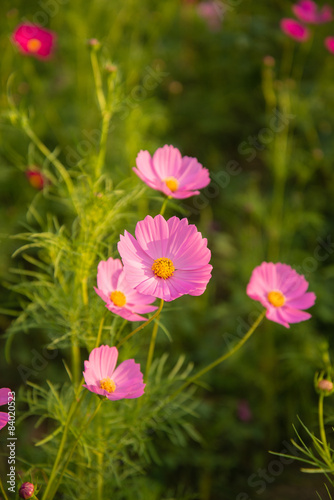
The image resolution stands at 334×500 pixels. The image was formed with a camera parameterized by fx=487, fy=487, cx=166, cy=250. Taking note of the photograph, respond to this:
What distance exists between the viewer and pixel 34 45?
190 cm

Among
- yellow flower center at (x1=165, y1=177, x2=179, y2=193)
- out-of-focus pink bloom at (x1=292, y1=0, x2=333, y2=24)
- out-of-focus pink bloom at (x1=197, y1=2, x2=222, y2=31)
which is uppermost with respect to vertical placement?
out-of-focus pink bloom at (x1=292, y1=0, x2=333, y2=24)

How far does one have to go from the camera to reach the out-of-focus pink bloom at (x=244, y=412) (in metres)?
1.63

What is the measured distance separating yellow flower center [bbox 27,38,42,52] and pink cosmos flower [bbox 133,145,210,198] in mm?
1187

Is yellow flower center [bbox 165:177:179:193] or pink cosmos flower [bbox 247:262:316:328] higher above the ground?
yellow flower center [bbox 165:177:179:193]

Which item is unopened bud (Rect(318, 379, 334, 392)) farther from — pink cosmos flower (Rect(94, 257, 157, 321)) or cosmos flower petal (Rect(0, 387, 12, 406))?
cosmos flower petal (Rect(0, 387, 12, 406))

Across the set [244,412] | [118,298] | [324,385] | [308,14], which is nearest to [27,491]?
[118,298]

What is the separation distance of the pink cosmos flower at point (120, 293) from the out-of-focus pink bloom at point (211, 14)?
234 centimetres

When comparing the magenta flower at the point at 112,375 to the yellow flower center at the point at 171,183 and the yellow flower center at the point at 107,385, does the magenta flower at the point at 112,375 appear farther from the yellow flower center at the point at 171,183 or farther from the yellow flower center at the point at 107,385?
the yellow flower center at the point at 171,183

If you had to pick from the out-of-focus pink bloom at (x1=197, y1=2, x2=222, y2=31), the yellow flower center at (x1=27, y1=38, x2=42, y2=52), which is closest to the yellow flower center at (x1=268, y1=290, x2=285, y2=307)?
the yellow flower center at (x1=27, y1=38, x2=42, y2=52)

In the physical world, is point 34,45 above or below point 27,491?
above

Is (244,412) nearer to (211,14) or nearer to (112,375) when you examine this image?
(112,375)

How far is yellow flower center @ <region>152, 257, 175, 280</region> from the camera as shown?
2.56 feet

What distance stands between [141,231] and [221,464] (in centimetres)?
105

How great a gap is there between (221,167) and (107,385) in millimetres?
1731
